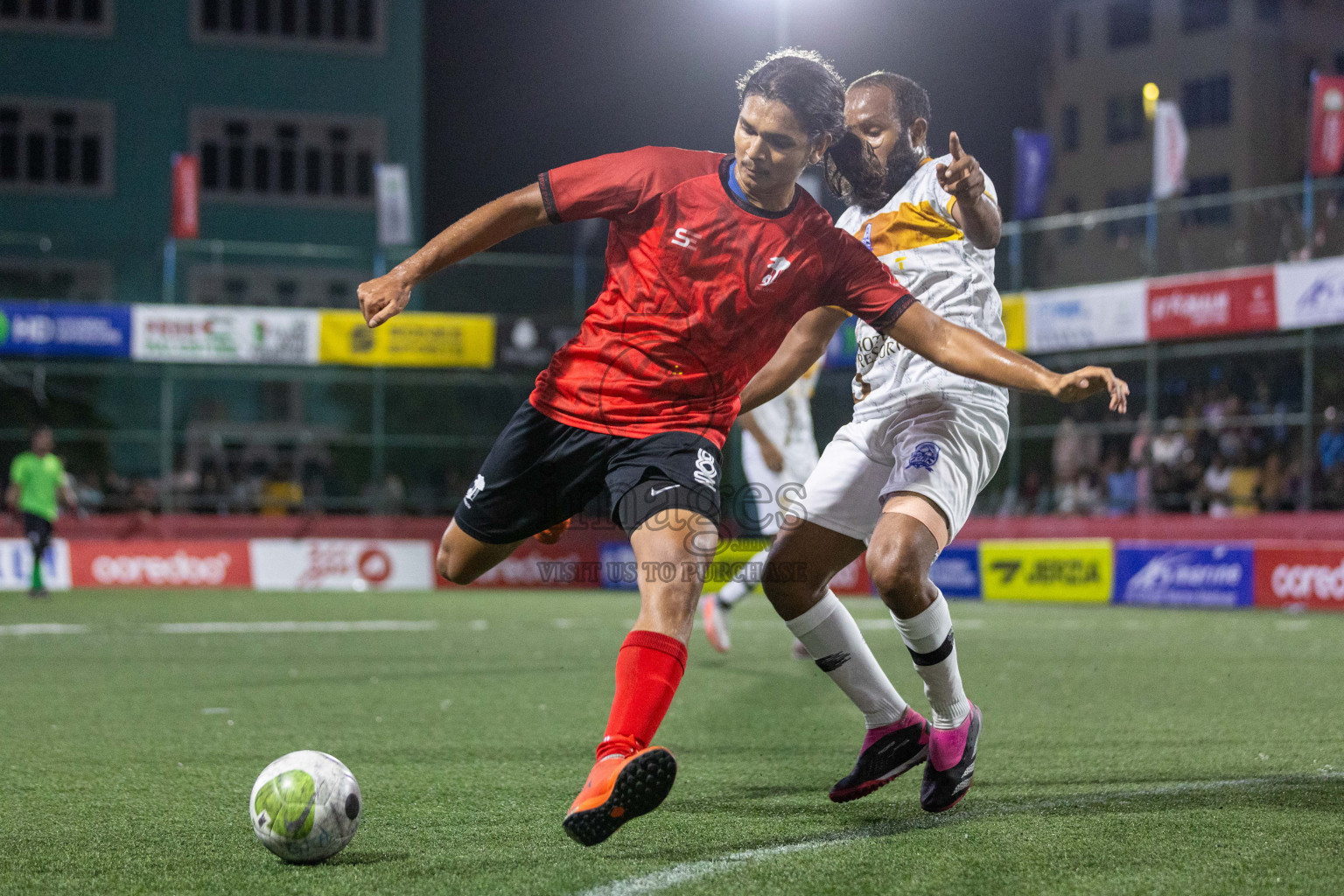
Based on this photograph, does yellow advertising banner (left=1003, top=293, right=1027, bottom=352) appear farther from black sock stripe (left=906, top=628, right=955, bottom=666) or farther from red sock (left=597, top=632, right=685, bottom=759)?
red sock (left=597, top=632, right=685, bottom=759)

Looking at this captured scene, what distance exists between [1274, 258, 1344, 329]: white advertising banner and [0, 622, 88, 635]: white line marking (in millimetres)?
14775

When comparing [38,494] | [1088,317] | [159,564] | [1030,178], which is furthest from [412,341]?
[1088,317]

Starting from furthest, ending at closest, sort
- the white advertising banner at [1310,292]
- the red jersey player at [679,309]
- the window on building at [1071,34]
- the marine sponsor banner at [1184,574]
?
the window on building at [1071,34] < the white advertising banner at [1310,292] < the marine sponsor banner at [1184,574] < the red jersey player at [679,309]

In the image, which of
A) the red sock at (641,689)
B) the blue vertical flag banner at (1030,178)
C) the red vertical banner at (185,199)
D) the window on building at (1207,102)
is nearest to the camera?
the red sock at (641,689)

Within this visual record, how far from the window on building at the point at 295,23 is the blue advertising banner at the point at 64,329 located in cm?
1385

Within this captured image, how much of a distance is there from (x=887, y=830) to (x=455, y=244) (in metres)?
2.18

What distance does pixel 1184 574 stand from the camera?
16.8 meters

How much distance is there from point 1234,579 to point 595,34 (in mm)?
20313

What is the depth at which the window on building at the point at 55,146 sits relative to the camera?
33594mm

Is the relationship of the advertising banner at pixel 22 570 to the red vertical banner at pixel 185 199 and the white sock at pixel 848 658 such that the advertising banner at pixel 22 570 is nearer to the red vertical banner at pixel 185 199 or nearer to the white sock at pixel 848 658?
the red vertical banner at pixel 185 199

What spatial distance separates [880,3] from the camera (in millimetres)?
24875

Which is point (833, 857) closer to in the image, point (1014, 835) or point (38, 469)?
point (1014, 835)

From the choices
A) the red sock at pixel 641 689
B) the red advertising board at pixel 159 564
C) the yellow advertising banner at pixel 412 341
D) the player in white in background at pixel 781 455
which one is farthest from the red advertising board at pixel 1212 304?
the red sock at pixel 641 689

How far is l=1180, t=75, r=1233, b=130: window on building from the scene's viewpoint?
44.3 meters
